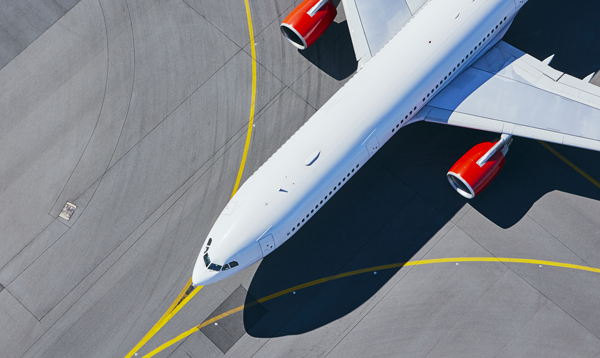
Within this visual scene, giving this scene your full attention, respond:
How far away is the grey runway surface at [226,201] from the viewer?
25.3 m

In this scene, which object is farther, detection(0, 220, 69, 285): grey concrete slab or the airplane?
detection(0, 220, 69, 285): grey concrete slab

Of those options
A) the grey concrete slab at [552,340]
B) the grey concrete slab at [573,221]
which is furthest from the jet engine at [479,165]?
the grey concrete slab at [552,340]

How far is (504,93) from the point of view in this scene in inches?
961

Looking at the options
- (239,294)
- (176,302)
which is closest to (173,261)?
(176,302)

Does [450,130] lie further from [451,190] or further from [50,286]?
[50,286]

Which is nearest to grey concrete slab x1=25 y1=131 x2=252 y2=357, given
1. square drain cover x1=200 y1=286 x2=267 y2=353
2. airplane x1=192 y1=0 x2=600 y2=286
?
square drain cover x1=200 y1=286 x2=267 y2=353

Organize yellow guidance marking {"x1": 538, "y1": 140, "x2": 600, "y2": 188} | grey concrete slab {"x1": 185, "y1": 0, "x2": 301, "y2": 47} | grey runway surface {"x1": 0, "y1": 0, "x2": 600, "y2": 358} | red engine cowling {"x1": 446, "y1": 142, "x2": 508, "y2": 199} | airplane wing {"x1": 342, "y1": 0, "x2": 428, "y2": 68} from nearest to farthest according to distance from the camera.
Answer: red engine cowling {"x1": 446, "y1": 142, "x2": 508, "y2": 199}, airplane wing {"x1": 342, "y1": 0, "x2": 428, "y2": 68}, grey runway surface {"x1": 0, "y1": 0, "x2": 600, "y2": 358}, yellow guidance marking {"x1": 538, "y1": 140, "x2": 600, "y2": 188}, grey concrete slab {"x1": 185, "y1": 0, "x2": 301, "y2": 47}

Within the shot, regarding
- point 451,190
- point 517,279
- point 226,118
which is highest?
point 226,118

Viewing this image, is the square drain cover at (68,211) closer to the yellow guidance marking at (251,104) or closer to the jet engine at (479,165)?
the yellow guidance marking at (251,104)

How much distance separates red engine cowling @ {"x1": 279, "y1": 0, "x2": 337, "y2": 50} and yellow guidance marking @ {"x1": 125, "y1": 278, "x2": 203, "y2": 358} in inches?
503

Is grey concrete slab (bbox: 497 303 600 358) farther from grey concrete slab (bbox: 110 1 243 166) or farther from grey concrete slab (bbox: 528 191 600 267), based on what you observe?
grey concrete slab (bbox: 110 1 243 166)

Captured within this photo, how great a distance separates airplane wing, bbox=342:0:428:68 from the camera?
82.1ft

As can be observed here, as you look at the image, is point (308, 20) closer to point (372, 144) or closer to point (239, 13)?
point (239, 13)

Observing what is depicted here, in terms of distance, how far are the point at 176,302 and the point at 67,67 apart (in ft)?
43.7
